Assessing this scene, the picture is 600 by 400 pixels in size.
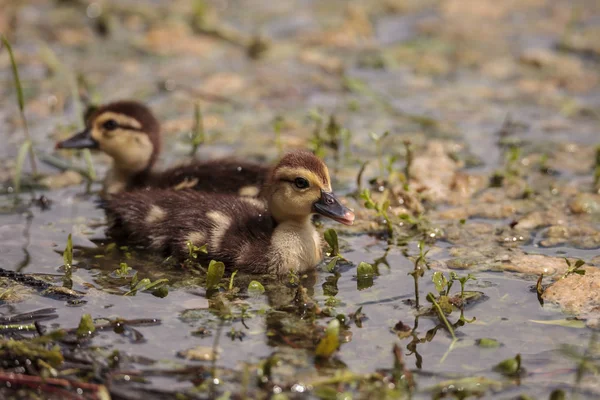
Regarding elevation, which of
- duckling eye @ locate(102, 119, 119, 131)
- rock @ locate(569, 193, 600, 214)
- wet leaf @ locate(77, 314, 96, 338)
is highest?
rock @ locate(569, 193, 600, 214)

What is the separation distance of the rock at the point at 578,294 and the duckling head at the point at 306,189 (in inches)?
44.7

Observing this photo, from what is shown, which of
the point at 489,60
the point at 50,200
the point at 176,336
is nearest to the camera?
the point at 176,336

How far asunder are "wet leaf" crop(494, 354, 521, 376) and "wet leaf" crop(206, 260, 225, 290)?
4.80 feet

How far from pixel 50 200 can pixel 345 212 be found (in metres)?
2.19

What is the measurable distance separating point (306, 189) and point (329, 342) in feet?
4.21

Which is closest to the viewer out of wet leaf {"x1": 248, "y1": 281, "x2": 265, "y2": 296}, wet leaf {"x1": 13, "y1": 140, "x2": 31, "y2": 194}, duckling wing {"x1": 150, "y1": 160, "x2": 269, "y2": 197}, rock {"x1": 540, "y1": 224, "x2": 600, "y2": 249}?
wet leaf {"x1": 248, "y1": 281, "x2": 265, "y2": 296}

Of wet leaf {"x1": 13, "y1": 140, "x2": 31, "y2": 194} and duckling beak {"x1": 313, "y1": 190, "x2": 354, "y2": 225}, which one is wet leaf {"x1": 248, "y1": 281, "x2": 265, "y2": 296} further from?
wet leaf {"x1": 13, "y1": 140, "x2": 31, "y2": 194}

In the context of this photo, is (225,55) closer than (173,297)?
No

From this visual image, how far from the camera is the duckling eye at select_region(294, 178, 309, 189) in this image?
5103mm

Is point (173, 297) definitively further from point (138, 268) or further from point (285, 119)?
point (285, 119)

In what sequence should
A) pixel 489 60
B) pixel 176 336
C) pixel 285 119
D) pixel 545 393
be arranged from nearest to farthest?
pixel 545 393
pixel 176 336
pixel 285 119
pixel 489 60

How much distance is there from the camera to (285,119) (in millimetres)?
7727

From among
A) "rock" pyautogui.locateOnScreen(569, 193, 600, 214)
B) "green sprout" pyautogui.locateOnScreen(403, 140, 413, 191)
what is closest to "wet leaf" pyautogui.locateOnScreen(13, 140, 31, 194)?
"green sprout" pyautogui.locateOnScreen(403, 140, 413, 191)

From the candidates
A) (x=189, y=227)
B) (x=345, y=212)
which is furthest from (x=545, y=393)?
(x=189, y=227)
